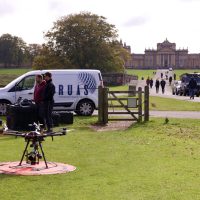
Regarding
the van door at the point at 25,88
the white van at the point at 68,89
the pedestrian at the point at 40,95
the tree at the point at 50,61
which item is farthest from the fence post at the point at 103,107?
the tree at the point at 50,61

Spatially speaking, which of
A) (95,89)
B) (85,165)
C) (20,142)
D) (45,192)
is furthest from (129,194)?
(95,89)

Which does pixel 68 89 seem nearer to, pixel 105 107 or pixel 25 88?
pixel 25 88

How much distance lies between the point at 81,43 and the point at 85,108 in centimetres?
5853

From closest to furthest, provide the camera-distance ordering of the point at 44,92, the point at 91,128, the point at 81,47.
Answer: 1. the point at 44,92
2. the point at 91,128
3. the point at 81,47

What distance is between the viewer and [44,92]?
1714 cm

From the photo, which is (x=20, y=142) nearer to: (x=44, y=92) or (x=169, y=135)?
(x=44, y=92)

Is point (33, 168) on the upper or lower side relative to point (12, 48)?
lower

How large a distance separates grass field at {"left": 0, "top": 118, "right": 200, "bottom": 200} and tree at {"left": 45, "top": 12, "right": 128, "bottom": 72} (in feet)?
211

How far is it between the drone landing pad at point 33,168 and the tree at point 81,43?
7035cm

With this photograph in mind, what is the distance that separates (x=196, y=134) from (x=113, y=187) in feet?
29.3

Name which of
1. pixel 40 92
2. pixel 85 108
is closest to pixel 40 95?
pixel 40 92

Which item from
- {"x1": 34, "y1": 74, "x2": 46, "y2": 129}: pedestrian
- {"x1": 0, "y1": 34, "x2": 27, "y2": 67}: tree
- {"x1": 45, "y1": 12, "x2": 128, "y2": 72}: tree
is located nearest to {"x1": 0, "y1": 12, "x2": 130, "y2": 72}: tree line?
{"x1": 45, "y1": 12, "x2": 128, "y2": 72}: tree

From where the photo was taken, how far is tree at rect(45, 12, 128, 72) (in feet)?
271

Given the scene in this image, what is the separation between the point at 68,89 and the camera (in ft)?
81.4
